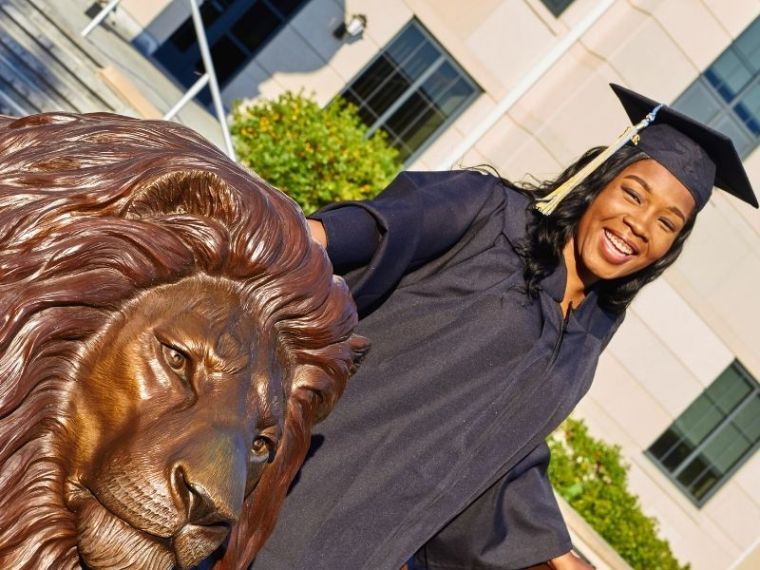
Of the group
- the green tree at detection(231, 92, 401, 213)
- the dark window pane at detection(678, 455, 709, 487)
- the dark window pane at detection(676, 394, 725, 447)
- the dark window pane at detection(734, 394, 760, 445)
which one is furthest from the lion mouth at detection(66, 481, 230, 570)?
the dark window pane at detection(734, 394, 760, 445)

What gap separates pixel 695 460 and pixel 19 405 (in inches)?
475

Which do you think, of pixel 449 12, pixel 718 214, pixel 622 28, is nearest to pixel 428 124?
pixel 449 12

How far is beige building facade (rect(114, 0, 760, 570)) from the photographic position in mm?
11383

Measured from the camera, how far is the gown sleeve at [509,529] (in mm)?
2746

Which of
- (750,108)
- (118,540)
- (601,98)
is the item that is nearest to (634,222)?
(118,540)

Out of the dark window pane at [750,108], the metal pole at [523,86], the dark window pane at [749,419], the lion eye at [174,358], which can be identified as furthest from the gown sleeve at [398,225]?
the dark window pane at [749,419]

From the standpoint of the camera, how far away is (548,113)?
1147 cm

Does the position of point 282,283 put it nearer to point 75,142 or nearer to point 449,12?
point 75,142

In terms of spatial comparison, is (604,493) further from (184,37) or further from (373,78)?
(184,37)

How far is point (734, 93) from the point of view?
11.8m

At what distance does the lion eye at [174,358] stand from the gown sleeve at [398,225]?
730 millimetres

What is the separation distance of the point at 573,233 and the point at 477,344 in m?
0.48

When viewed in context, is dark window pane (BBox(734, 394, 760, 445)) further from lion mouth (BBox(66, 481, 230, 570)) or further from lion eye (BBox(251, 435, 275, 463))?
lion mouth (BBox(66, 481, 230, 570))

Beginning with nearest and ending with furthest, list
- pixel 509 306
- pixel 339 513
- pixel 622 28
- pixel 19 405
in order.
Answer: pixel 19 405
pixel 339 513
pixel 509 306
pixel 622 28
